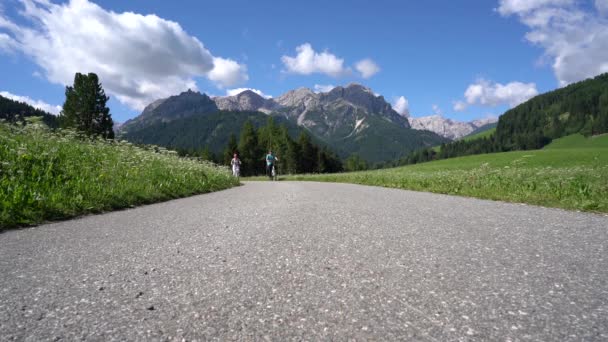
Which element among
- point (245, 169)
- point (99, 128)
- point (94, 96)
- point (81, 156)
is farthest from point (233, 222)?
point (245, 169)

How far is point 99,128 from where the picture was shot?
179ft

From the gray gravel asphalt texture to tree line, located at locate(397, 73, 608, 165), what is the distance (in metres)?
181

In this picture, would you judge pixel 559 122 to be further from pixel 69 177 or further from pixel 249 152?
pixel 69 177

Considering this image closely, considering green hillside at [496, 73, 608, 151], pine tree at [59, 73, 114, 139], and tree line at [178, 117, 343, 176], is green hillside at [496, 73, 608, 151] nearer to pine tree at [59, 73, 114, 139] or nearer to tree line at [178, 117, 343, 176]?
tree line at [178, 117, 343, 176]

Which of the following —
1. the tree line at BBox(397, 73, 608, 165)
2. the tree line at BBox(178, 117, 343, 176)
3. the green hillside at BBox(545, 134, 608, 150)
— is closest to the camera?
the tree line at BBox(178, 117, 343, 176)

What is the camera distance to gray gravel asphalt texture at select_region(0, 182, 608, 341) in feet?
6.59

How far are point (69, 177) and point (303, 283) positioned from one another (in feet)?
25.0

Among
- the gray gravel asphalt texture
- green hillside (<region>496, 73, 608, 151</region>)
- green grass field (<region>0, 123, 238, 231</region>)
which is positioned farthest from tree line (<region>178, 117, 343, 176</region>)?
green hillside (<region>496, 73, 608, 151</region>)

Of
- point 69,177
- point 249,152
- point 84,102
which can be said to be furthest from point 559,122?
point 69,177

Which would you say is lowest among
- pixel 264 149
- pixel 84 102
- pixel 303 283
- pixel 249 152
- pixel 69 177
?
pixel 303 283

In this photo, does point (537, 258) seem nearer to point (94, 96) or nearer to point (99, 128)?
point (99, 128)

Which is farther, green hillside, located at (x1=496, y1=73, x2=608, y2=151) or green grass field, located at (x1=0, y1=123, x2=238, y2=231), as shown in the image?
green hillside, located at (x1=496, y1=73, x2=608, y2=151)

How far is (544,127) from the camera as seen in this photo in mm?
181375

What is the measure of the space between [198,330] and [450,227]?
15.1ft
